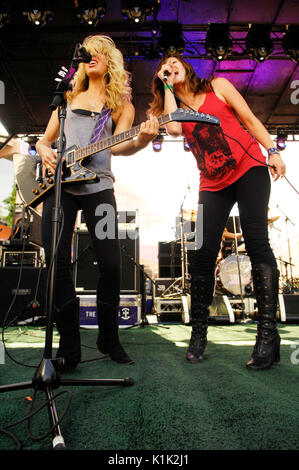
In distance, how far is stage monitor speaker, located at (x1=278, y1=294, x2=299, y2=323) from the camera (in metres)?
4.12

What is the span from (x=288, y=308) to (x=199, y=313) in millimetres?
2877

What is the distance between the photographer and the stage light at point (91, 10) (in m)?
5.05

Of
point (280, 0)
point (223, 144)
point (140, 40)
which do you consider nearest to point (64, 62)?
point (140, 40)

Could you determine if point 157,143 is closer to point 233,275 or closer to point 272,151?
point 233,275

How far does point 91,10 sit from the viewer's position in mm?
5090

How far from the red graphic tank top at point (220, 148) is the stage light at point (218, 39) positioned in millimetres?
4689

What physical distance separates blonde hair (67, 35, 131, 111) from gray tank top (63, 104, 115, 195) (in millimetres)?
175

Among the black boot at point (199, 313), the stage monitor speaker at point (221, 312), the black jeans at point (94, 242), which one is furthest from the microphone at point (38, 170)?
the stage monitor speaker at point (221, 312)

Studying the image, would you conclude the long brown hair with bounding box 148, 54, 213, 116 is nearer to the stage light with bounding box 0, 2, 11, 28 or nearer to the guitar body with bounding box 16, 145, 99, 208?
the guitar body with bounding box 16, 145, 99, 208

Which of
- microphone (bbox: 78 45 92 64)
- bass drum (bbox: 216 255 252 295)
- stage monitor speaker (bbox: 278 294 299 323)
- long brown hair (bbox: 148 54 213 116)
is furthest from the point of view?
bass drum (bbox: 216 255 252 295)

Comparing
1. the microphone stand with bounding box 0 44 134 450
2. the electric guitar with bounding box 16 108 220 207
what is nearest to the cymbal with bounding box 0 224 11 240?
the electric guitar with bounding box 16 108 220 207

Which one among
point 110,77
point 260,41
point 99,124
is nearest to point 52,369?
point 99,124

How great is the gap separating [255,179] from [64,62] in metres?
6.74
